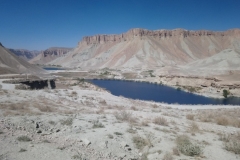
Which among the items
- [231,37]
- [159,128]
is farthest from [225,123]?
[231,37]

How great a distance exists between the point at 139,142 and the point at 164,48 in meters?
166

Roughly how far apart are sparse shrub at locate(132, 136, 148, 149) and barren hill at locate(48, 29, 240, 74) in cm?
12902

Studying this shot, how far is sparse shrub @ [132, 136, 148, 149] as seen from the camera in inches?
357

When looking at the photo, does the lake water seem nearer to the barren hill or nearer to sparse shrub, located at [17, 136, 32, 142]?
sparse shrub, located at [17, 136, 32, 142]

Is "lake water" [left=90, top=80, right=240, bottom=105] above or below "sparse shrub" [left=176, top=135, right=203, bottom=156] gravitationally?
below

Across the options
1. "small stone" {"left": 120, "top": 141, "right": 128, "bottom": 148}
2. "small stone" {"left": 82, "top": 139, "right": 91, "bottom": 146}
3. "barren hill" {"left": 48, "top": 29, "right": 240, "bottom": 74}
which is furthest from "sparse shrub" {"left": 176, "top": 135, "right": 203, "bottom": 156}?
"barren hill" {"left": 48, "top": 29, "right": 240, "bottom": 74}

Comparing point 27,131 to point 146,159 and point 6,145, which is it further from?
point 146,159

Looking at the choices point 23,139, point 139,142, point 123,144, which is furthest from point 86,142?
point 23,139

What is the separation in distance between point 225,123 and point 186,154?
9.89m

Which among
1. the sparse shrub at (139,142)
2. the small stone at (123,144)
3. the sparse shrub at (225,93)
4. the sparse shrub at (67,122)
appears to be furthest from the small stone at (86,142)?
the sparse shrub at (225,93)

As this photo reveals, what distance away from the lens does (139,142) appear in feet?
30.7

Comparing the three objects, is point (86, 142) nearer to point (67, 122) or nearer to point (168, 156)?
point (67, 122)

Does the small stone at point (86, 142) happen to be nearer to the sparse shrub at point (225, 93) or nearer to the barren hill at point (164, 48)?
the sparse shrub at point (225, 93)

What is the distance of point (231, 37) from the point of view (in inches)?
7446
